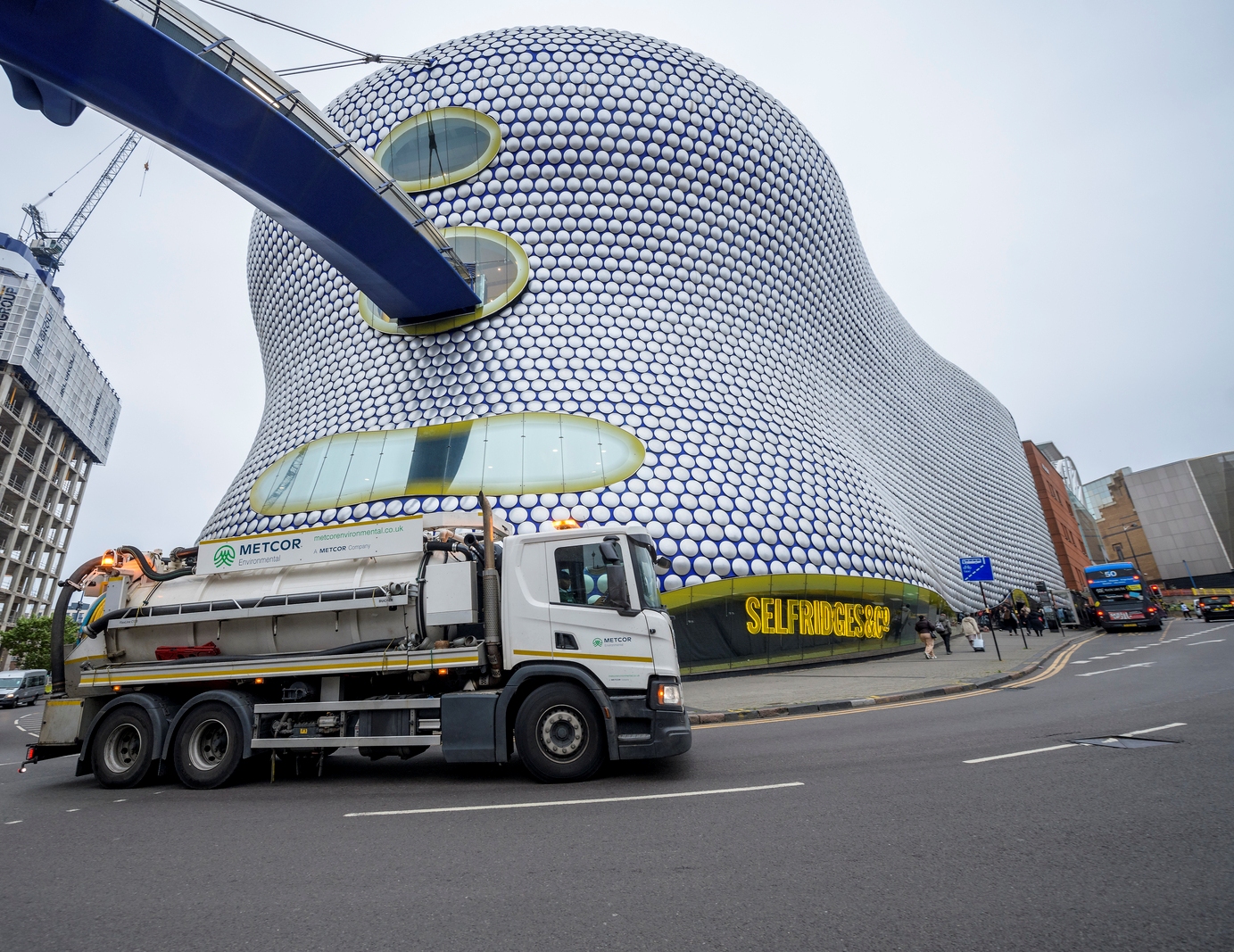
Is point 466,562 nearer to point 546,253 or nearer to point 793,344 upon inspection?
point 546,253

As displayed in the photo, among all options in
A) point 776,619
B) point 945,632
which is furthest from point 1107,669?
point 776,619

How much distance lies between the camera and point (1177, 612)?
179 feet

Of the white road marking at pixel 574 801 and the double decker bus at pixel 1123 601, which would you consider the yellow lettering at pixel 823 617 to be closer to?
the white road marking at pixel 574 801

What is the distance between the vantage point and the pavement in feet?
34.1

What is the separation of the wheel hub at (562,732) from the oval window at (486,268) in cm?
1770

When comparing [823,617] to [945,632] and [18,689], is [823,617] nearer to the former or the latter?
[945,632]

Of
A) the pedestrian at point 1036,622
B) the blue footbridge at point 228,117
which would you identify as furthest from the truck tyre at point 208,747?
the pedestrian at point 1036,622

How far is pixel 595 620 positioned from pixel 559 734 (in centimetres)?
112

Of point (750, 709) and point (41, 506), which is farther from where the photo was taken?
point (41, 506)

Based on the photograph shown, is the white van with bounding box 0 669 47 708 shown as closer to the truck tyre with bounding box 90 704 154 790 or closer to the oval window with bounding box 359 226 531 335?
the oval window with bounding box 359 226 531 335

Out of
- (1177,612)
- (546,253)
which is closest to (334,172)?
(546,253)

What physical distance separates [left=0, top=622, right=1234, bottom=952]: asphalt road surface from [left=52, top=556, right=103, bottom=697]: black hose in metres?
1.27

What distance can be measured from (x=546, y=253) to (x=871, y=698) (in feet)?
57.4

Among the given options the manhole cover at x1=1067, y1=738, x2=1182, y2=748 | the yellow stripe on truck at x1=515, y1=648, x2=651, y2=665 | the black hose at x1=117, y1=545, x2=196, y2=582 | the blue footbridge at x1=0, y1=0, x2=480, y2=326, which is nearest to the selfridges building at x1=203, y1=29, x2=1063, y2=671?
the blue footbridge at x1=0, y1=0, x2=480, y2=326
